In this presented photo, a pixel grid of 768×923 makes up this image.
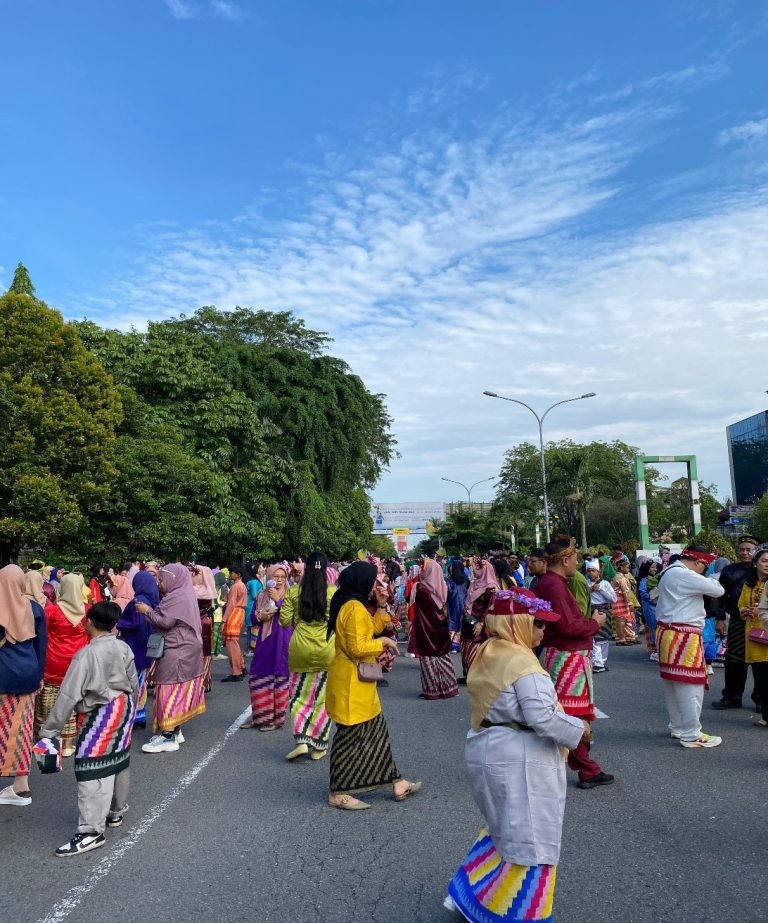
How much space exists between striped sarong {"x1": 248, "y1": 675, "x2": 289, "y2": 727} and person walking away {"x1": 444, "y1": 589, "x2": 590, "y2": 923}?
211 inches

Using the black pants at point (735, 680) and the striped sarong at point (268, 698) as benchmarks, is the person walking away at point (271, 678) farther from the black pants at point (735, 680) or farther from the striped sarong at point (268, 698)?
the black pants at point (735, 680)

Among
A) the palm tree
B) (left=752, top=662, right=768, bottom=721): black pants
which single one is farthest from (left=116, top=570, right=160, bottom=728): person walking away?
the palm tree

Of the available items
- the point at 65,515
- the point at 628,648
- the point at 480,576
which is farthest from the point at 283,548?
the point at 480,576

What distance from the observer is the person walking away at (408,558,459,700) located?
10.2 m

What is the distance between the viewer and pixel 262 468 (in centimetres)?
3002

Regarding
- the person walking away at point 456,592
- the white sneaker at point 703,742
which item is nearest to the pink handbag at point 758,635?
the white sneaker at point 703,742

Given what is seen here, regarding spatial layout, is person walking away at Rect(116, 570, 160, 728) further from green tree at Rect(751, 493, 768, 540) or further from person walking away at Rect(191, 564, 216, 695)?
green tree at Rect(751, 493, 768, 540)

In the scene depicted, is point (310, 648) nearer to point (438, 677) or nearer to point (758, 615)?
point (438, 677)

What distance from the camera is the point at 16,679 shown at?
6180 millimetres

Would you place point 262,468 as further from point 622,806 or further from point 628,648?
point 622,806

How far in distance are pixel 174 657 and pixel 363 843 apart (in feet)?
11.4

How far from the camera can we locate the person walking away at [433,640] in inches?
403

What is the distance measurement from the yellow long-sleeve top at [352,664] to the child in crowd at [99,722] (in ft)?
4.61

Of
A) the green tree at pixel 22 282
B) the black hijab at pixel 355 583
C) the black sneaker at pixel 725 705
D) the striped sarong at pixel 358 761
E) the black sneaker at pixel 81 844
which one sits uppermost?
the green tree at pixel 22 282
